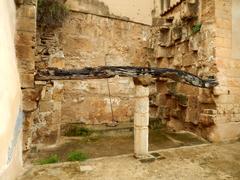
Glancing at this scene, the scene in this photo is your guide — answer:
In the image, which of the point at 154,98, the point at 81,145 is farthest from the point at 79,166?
the point at 154,98

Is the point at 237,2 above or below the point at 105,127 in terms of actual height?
above

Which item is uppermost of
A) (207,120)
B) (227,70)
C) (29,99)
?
(227,70)

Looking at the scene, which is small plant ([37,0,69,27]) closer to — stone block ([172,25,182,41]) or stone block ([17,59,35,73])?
stone block ([17,59,35,73])

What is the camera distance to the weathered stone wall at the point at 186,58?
6.75 m

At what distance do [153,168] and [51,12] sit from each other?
5596 millimetres

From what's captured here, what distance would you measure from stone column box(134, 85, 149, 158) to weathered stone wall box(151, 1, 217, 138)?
2362mm

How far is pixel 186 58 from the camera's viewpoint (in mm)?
8016

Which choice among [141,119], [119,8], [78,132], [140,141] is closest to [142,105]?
[141,119]

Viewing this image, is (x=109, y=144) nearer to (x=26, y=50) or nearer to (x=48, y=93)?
(x=48, y=93)

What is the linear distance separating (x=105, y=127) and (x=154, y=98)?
2.56 metres

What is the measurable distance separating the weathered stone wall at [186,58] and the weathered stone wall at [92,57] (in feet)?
3.35

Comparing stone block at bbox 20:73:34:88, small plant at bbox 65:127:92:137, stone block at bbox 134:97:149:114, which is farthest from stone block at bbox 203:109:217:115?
stone block at bbox 20:73:34:88

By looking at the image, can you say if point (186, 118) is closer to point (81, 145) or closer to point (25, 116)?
point (81, 145)

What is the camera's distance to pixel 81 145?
7.04 metres
